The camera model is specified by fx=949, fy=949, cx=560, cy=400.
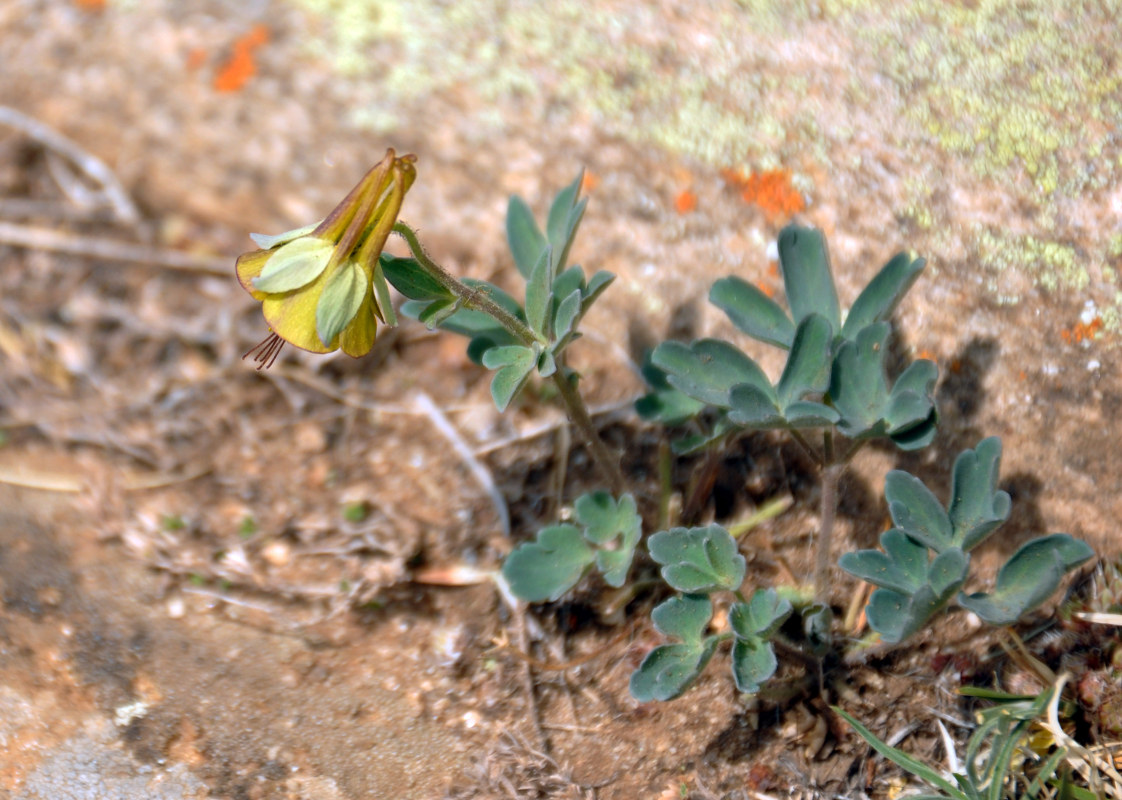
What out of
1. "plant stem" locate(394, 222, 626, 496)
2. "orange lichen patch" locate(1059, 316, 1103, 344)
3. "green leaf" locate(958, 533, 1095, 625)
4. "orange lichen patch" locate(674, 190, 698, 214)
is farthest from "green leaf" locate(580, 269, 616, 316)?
"orange lichen patch" locate(1059, 316, 1103, 344)

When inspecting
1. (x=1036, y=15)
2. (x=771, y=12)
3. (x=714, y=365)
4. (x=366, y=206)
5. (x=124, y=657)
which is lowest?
(x=124, y=657)

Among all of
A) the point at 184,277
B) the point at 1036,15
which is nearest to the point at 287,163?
the point at 184,277

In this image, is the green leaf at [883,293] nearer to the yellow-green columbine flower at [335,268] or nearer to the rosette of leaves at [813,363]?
the rosette of leaves at [813,363]

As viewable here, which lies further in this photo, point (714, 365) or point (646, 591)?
point (646, 591)

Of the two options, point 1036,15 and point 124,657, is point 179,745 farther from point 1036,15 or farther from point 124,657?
point 1036,15

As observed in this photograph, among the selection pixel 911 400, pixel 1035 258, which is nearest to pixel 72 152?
pixel 911 400

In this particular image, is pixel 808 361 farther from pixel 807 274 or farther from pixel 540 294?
pixel 540 294

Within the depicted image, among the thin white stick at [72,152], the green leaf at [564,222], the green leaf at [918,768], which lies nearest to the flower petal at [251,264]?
the green leaf at [564,222]
